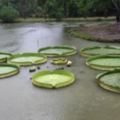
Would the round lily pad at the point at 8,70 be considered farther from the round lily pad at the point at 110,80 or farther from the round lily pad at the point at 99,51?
the round lily pad at the point at 99,51

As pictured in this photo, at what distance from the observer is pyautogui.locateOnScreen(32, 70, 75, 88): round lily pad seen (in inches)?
248

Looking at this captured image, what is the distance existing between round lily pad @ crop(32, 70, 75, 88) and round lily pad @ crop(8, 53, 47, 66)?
4.04 ft

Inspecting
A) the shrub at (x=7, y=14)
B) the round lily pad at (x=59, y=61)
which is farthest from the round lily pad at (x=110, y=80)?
the shrub at (x=7, y=14)

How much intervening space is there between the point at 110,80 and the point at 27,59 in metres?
3.04

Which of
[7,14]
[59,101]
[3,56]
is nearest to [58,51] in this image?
[3,56]

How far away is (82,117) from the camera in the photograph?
4797 mm

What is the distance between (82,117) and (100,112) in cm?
35

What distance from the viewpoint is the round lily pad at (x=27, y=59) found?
8141mm

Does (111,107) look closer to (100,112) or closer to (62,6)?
(100,112)

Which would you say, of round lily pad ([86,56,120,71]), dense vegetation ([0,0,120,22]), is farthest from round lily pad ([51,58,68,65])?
dense vegetation ([0,0,120,22])

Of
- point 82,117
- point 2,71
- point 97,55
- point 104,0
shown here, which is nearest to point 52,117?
point 82,117

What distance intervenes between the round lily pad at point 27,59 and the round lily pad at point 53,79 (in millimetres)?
1230

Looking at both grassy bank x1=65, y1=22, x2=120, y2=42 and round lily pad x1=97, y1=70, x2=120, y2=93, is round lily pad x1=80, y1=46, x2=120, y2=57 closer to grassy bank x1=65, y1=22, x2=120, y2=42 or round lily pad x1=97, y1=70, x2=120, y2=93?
grassy bank x1=65, y1=22, x2=120, y2=42

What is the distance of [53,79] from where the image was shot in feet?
21.9
